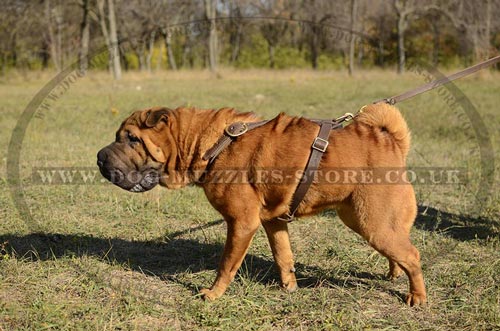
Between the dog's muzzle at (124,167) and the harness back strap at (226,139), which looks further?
the dog's muzzle at (124,167)

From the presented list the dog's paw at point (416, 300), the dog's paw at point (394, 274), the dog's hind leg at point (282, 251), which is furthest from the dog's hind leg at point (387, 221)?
the dog's hind leg at point (282, 251)

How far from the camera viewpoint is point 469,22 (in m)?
33.2

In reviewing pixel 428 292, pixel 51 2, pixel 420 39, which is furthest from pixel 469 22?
pixel 428 292

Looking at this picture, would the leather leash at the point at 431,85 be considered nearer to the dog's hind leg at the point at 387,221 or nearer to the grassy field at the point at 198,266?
the dog's hind leg at the point at 387,221

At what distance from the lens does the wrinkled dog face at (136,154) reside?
3779 millimetres

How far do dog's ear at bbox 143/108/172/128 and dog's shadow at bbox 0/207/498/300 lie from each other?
1.42 metres

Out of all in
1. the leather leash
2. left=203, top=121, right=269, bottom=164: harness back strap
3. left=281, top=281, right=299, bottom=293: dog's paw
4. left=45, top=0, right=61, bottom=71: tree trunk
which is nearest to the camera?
left=203, top=121, right=269, bottom=164: harness back strap

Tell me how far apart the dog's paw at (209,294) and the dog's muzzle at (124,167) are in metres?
1.00

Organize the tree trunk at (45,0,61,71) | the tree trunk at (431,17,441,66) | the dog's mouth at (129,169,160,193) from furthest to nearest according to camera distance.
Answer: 1. the tree trunk at (431,17,441,66)
2. the tree trunk at (45,0,61,71)
3. the dog's mouth at (129,169,160,193)

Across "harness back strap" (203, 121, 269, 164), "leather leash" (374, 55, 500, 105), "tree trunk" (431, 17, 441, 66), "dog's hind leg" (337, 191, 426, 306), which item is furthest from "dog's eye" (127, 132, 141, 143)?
"tree trunk" (431, 17, 441, 66)

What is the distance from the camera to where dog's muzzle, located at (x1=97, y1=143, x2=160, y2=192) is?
3.79 meters

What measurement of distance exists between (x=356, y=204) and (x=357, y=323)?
85cm

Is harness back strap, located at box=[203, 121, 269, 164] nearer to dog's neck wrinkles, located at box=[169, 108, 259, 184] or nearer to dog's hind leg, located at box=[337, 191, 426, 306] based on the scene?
dog's neck wrinkles, located at box=[169, 108, 259, 184]

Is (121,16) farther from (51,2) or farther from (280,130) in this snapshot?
(280,130)
